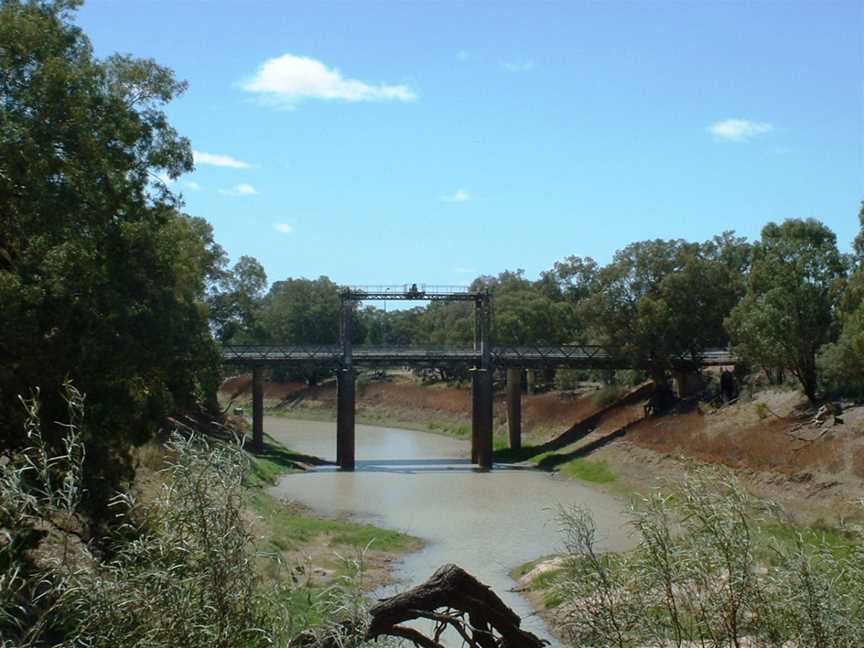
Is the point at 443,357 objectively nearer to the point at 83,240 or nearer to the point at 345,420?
the point at 345,420

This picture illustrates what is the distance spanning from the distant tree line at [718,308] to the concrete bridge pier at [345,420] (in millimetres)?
15765

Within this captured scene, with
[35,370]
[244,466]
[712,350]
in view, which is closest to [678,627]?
[244,466]

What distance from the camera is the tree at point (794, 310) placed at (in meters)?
47.6

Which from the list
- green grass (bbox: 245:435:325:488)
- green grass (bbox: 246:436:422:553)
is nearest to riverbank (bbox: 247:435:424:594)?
green grass (bbox: 246:436:422:553)

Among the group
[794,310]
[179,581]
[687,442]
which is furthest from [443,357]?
[179,581]

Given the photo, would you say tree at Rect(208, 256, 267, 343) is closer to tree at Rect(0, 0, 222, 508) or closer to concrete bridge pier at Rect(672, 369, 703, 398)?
concrete bridge pier at Rect(672, 369, 703, 398)

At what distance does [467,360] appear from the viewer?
6638 cm

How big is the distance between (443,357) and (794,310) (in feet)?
82.5

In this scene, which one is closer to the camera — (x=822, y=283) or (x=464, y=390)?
(x=822, y=283)

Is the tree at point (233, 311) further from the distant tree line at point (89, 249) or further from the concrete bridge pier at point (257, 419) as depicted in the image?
the distant tree line at point (89, 249)

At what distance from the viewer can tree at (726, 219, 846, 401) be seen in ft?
156

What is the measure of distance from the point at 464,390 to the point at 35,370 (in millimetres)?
73739

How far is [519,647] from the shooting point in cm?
1129

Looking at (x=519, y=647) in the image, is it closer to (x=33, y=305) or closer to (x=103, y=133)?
(x=33, y=305)
